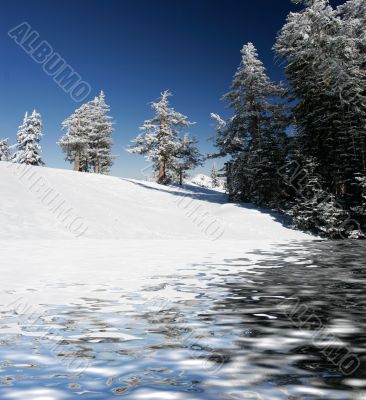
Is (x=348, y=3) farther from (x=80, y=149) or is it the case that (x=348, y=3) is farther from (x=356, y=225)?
(x=80, y=149)

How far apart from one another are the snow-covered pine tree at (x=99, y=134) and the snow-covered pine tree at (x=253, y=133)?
24.0m

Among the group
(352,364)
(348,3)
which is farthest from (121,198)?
(352,364)

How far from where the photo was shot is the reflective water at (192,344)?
10.7 ft

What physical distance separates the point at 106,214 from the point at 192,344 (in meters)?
18.2

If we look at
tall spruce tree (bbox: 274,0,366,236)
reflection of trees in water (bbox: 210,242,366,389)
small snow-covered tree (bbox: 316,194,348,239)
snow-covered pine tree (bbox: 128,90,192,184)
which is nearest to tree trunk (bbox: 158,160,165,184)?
snow-covered pine tree (bbox: 128,90,192,184)

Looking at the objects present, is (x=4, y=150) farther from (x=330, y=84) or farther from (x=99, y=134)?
(x=330, y=84)

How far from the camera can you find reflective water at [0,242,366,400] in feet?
10.7

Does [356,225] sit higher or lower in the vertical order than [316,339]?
higher

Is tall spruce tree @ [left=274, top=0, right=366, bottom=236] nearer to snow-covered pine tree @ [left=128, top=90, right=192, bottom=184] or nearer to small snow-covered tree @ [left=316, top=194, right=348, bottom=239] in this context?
small snow-covered tree @ [left=316, top=194, right=348, bottom=239]

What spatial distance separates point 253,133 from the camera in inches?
1217

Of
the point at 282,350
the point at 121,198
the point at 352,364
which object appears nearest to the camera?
the point at 352,364

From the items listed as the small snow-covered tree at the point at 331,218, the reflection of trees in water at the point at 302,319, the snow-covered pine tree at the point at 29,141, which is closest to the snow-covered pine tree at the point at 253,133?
the small snow-covered tree at the point at 331,218

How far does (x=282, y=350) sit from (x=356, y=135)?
69.0 feet

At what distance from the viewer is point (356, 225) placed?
23078mm
